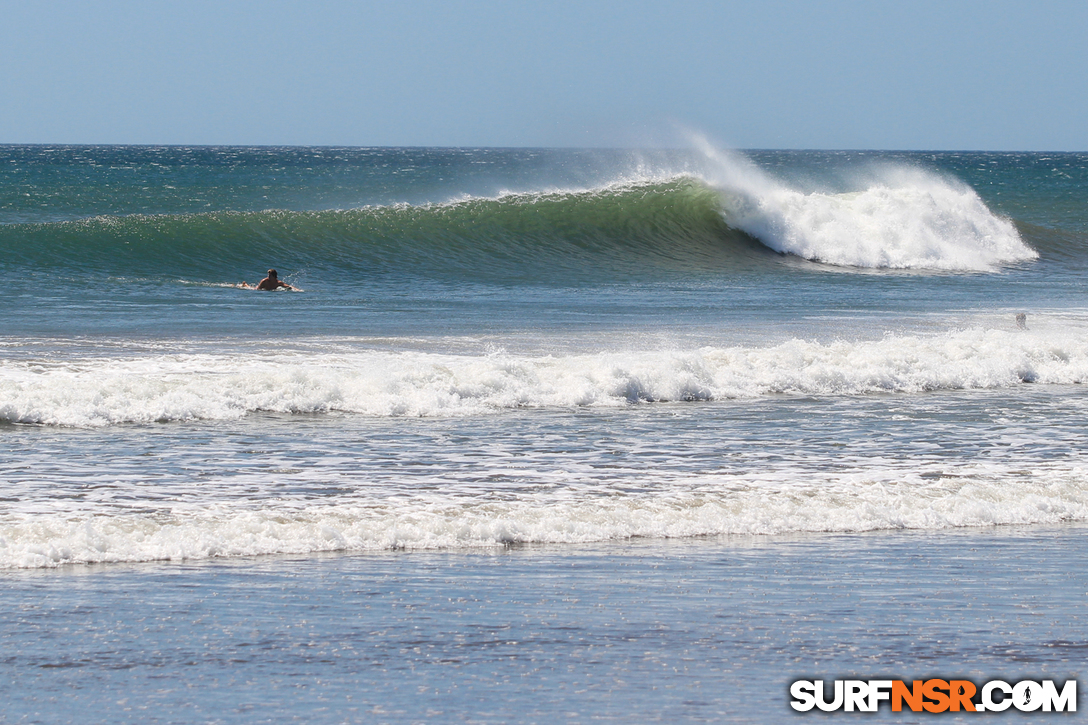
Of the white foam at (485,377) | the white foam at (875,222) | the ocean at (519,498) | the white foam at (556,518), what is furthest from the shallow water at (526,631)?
the white foam at (875,222)

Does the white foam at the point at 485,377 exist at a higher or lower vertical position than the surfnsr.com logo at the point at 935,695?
higher

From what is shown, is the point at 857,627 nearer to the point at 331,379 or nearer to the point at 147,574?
the point at 147,574

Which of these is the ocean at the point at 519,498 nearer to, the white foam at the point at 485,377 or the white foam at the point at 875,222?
the white foam at the point at 485,377

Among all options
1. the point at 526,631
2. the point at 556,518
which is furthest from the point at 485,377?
the point at 526,631

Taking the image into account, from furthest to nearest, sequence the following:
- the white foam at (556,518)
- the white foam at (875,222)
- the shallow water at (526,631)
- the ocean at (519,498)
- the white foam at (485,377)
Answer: the white foam at (875,222) < the white foam at (485,377) < the white foam at (556,518) < the ocean at (519,498) < the shallow water at (526,631)

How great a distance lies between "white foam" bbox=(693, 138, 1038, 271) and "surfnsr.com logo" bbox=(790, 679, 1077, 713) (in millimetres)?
24252

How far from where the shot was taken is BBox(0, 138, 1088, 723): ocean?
4.74 metres

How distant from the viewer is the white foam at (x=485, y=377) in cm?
1072

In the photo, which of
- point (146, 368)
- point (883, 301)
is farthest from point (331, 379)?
point (883, 301)

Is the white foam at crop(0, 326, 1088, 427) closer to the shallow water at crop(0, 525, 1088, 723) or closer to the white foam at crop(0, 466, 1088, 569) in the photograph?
the white foam at crop(0, 466, 1088, 569)

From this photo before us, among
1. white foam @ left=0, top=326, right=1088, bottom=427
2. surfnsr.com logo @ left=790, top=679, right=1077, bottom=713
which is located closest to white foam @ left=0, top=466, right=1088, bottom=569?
surfnsr.com logo @ left=790, top=679, right=1077, bottom=713

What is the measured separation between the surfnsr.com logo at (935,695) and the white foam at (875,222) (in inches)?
955

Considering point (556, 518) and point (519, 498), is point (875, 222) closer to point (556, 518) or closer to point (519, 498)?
point (519, 498)

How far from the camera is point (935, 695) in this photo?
4.49 m
